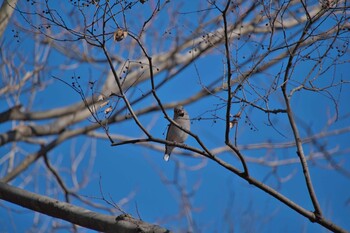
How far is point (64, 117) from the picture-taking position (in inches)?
287

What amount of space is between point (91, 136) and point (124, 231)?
4516mm

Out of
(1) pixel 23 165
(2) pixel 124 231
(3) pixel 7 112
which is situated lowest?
(2) pixel 124 231

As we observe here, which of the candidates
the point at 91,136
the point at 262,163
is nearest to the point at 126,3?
the point at 91,136

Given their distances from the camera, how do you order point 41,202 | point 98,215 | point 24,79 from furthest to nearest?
point 24,79, point 41,202, point 98,215

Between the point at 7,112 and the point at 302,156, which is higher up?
the point at 7,112

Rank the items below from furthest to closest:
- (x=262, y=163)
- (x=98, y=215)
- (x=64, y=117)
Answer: (x=262, y=163), (x=64, y=117), (x=98, y=215)

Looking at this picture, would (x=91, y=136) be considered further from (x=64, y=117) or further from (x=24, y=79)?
(x=24, y=79)

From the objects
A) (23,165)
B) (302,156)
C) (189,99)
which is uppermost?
(189,99)

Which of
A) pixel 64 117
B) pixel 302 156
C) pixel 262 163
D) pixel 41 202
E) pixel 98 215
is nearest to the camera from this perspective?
pixel 302 156

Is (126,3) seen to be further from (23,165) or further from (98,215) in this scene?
(23,165)

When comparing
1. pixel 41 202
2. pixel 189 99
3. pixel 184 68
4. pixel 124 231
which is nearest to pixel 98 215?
pixel 124 231

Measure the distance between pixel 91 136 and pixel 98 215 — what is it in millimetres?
4333

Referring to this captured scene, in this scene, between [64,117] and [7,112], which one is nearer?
[7,112]

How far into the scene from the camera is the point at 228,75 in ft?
9.37
